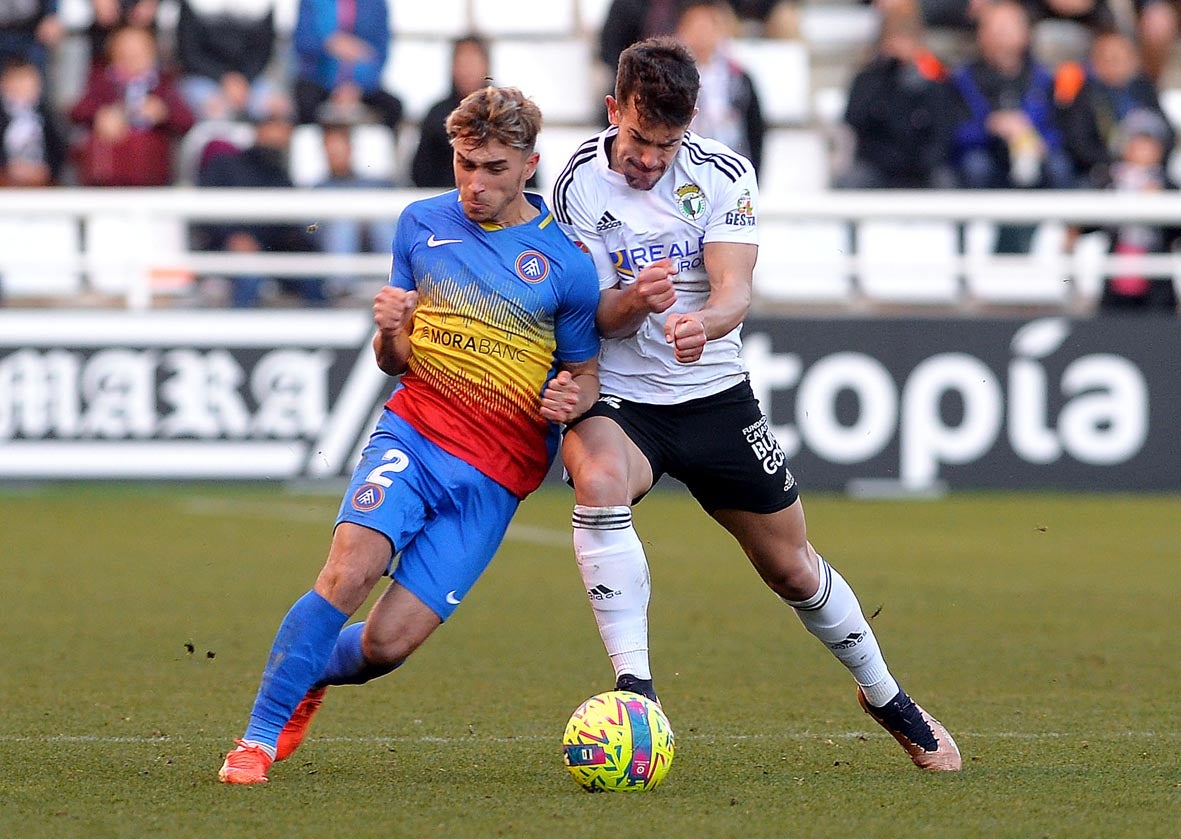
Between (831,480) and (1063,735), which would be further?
(831,480)

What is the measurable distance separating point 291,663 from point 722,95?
370 inches

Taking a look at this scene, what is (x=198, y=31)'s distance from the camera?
15.2m

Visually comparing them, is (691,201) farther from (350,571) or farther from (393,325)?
(350,571)

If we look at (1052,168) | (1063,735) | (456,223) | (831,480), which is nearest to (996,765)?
(1063,735)

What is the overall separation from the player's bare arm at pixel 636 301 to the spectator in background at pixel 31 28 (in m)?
10.8

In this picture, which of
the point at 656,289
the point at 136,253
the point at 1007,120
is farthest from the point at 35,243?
the point at 656,289

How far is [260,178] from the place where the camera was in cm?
1430

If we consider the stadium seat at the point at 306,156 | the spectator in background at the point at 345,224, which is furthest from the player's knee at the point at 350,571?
the stadium seat at the point at 306,156

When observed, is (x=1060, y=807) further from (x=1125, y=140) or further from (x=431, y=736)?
(x=1125, y=140)

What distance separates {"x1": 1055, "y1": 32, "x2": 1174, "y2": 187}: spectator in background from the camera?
1509cm

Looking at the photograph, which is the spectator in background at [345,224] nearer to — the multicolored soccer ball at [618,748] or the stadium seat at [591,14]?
the stadium seat at [591,14]

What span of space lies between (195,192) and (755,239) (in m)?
8.53

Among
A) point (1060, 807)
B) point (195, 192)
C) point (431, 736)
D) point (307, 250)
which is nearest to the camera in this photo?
point (1060, 807)

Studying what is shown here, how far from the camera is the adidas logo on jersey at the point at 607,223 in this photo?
216 inches
